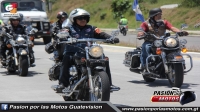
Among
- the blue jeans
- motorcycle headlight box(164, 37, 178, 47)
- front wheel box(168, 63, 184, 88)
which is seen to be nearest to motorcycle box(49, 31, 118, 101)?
front wheel box(168, 63, 184, 88)

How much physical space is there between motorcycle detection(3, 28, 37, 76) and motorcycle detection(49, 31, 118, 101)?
526cm

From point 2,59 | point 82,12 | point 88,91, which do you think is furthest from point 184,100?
point 2,59

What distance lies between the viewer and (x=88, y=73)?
347 inches

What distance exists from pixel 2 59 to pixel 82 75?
713cm

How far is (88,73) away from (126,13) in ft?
165

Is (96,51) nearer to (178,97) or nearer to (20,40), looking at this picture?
(178,97)

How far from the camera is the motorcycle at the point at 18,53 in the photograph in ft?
48.3

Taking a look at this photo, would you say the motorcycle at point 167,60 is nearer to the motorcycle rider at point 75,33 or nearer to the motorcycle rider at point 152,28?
the motorcycle rider at point 152,28

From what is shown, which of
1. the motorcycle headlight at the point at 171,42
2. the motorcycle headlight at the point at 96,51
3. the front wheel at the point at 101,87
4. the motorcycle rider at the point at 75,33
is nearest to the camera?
the front wheel at the point at 101,87

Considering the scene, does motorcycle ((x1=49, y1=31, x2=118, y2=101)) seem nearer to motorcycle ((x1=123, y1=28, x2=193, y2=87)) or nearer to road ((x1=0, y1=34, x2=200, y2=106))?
road ((x1=0, y1=34, x2=200, y2=106))

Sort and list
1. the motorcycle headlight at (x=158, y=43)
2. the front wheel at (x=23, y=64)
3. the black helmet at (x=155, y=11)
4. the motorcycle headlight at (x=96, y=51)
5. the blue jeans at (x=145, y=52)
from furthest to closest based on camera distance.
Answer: the front wheel at (x=23, y=64)
the blue jeans at (x=145, y=52)
the black helmet at (x=155, y=11)
the motorcycle headlight at (x=158, y=43)
the motorcycle headlight at (x=96, y=51)

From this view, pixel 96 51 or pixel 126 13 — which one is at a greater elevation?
pixel 96 51

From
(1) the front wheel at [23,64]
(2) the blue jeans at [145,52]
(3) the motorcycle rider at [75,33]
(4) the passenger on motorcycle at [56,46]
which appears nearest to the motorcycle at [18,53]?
(1) the front wheel at [23,64]

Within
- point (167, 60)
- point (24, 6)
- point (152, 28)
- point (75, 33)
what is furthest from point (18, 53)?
point (24, 6)
